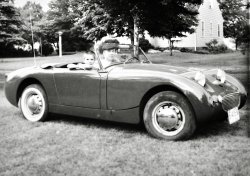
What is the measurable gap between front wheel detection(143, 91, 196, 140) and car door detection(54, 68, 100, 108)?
83 centimetres

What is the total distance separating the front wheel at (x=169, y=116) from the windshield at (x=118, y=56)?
38.7 inches

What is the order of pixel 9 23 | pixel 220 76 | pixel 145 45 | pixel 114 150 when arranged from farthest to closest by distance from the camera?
pixel 9 23 < pixel 145 45 < pixel 220 76 < pixel 114 150

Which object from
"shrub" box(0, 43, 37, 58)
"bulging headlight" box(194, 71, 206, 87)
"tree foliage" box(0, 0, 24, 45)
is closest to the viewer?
"bulging headlight" box(194, 71, 206, 87)

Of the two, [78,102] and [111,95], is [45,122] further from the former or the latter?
[111,95]

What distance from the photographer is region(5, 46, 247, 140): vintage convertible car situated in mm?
4180

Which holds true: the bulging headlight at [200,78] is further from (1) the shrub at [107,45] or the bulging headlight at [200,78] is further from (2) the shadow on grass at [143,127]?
(1) the shrub at [107,45]

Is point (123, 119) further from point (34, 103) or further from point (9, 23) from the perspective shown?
point (9, 23)

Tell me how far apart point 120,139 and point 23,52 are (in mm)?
41809

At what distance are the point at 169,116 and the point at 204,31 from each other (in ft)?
116

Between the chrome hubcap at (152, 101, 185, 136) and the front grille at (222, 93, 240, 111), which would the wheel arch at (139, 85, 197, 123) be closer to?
the chrome hubcap at (152, 101, 185, 136)

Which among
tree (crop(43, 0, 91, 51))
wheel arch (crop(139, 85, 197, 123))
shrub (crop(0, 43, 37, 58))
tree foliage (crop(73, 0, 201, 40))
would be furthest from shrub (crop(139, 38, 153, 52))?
wheel arch (crop(139, 85, 197, 123))

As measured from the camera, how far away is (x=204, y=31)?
125 ft

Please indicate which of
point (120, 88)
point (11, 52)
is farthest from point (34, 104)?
point (11, 52)

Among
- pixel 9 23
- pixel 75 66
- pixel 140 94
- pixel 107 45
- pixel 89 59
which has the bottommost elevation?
pixel 140 94
